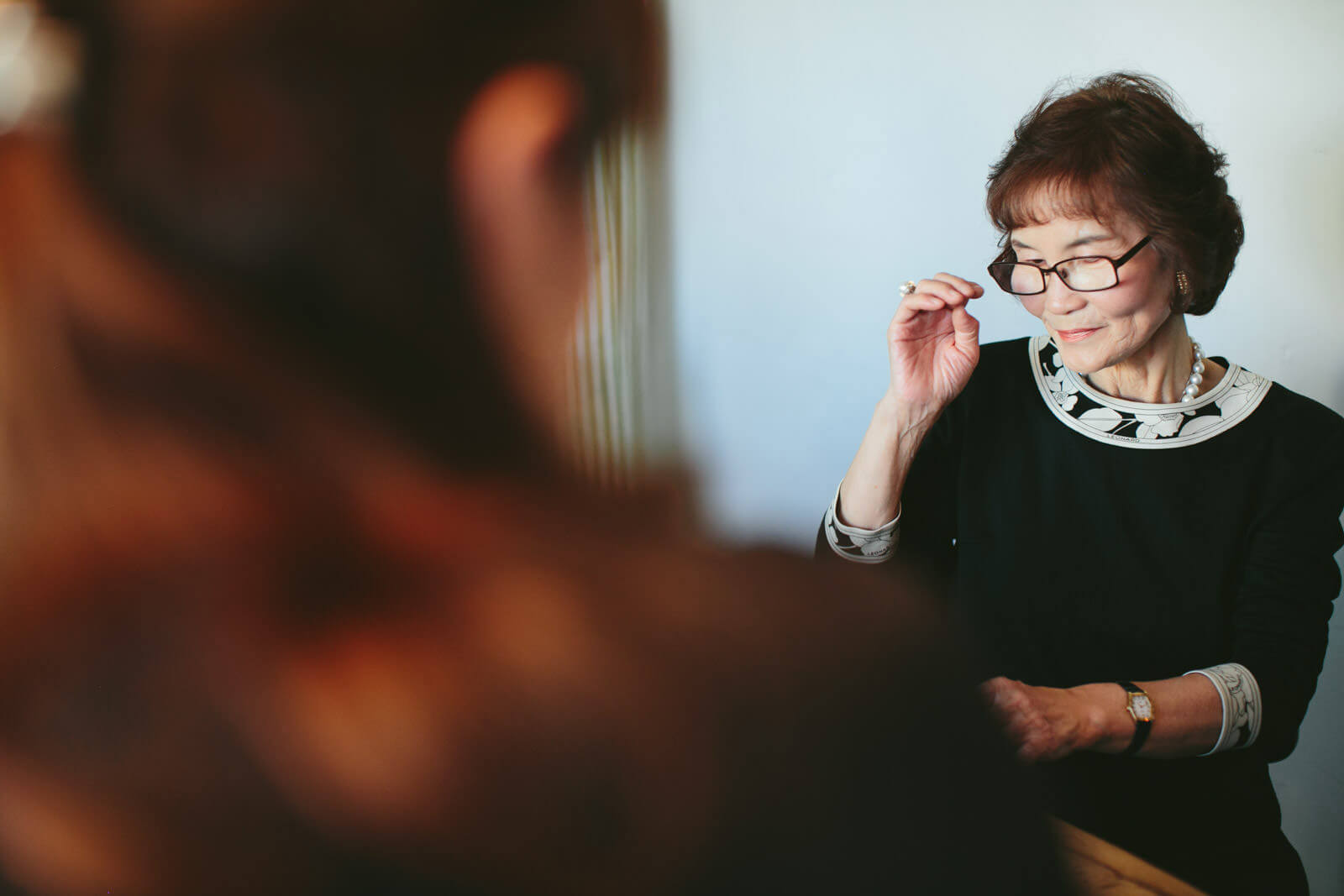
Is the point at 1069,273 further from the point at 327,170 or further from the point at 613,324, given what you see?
the point at 327,170

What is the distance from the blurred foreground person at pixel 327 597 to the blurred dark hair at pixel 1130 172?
1.85 feet

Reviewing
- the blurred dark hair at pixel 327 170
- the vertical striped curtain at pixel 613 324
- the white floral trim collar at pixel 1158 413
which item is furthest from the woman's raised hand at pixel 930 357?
the blurred dark hair at pixel 327 170

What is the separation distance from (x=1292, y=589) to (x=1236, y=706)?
123mm

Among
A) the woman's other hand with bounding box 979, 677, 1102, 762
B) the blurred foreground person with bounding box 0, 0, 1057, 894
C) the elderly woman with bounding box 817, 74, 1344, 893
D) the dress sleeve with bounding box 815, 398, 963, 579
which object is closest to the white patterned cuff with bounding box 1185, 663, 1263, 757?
the elderly woman with bounding box 817, 74, 1344, 893

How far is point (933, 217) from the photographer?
2.49ft

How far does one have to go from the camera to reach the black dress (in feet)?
2.20

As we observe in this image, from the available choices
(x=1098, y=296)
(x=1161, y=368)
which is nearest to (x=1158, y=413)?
(x=1161, y=368)

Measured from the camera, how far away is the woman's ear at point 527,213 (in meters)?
0.23

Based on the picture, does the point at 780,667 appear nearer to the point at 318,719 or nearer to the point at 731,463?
the point at 318,719

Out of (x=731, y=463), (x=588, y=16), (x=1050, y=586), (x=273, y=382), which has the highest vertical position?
Answer: (x=588, y=16)

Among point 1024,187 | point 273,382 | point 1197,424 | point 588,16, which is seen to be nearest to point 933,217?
point 1024,187

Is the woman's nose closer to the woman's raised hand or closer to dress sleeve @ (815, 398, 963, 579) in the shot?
the woman's raised hand

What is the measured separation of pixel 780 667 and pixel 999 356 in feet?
2.30

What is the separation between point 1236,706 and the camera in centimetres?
62
